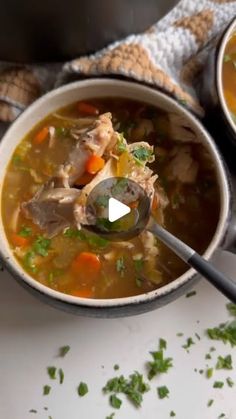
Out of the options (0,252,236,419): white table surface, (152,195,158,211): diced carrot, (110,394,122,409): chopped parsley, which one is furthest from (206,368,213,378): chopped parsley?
(152,195,158,211): diced carrot

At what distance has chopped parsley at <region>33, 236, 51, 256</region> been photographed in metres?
1.11

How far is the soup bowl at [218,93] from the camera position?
117 cm

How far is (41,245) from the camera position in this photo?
112 cm

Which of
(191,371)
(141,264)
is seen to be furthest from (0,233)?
(191,371)

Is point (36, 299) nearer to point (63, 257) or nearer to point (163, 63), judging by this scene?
point (63, 257)

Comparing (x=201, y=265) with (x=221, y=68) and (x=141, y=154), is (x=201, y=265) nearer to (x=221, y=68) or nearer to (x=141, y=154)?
(x=141, y=154)

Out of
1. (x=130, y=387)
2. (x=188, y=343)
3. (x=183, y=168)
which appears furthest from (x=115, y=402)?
(x=183, y=168)

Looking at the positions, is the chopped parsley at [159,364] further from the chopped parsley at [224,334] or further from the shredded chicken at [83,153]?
the shredded chicken at [83,153]

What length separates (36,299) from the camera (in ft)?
3.83

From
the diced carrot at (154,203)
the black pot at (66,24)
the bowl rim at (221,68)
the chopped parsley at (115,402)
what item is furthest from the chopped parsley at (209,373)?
the black pot at (66,24)

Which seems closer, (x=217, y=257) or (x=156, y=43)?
(x=217, y=257)

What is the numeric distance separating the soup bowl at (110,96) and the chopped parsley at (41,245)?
0.04m

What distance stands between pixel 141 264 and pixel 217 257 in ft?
0.33

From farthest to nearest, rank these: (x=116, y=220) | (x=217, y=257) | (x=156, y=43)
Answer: (x=156, y=43) → (x=217, y=257) → (x=116, y=220)
